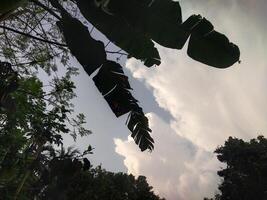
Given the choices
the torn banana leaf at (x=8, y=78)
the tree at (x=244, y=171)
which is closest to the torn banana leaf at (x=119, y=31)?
the torn banana leaf at (x=8, y=78)

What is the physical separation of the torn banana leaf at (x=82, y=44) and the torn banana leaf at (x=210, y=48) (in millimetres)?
1073

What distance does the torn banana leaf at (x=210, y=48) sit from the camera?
452 centimetres

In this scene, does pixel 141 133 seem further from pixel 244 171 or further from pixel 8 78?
pixel 244 171

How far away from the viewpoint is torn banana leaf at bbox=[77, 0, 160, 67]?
4.52 meters

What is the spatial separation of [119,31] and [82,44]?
47 centimetres

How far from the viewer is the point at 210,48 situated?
14.9 feet

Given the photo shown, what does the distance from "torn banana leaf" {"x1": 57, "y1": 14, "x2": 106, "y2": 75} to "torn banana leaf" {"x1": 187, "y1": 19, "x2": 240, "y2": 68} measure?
1.07m

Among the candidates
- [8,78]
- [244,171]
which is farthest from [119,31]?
[244,171]

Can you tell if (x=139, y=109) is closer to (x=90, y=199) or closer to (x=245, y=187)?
(x=90, y=199)

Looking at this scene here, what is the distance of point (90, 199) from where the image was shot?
89.0ft

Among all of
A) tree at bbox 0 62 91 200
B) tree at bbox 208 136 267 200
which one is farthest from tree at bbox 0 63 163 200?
tree at bbox 208 136 267 200

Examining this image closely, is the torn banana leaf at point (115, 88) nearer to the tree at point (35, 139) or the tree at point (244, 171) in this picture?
the tree at point (35, 139)

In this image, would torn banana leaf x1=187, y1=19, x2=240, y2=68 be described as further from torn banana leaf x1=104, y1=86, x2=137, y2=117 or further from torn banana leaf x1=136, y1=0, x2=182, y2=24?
torn banana leaf x1=104, y1=86, x2=137, y2=117

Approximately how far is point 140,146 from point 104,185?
23412 mm
